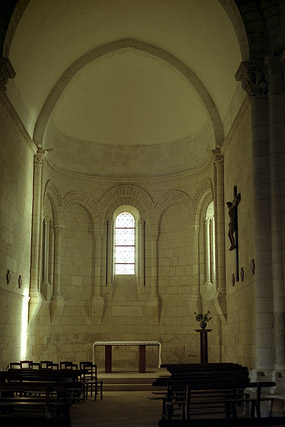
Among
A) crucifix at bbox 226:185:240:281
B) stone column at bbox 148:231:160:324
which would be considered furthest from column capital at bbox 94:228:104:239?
crucifix at bbox 226:185:240:281

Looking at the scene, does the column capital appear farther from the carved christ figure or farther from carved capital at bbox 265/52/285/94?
carved capital at bbox 265/52/285/94

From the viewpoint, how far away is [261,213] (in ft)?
42.9

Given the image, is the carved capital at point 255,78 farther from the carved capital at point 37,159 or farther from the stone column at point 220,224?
the carved capital at point 37,159

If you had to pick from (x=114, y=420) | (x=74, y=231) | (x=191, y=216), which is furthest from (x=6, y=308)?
(x=191, y=216)

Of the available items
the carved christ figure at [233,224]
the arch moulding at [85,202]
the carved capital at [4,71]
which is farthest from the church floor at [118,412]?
the arch moulding at [85,202]

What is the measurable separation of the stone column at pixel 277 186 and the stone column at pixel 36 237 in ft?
26.4

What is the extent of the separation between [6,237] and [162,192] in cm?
841

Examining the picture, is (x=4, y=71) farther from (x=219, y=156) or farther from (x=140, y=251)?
(x=140, y=251)

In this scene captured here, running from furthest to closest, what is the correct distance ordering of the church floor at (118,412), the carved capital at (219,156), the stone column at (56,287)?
the stone column at (56,287), the carved capital at (219,156), the church floor at (118,412)

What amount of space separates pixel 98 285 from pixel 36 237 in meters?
4.12

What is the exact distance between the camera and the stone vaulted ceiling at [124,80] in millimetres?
16406

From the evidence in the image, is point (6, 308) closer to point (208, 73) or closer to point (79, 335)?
point (79, 335)

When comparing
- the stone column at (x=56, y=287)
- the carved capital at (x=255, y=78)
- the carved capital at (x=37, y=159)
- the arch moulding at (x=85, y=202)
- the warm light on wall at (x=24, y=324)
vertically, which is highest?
the carved capital at (x=255, y=78)

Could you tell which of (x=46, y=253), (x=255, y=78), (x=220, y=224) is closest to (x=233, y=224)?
(x=220, y=224)
